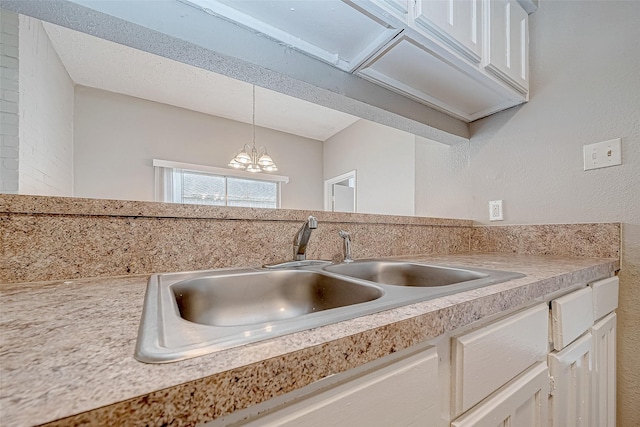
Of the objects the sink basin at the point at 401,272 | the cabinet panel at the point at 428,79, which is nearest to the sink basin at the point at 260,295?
the sink basin at the point at 401,272

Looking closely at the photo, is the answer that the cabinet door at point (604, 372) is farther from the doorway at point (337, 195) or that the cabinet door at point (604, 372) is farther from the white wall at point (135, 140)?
the white wall at point (135, 140)

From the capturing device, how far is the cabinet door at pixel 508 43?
3.64 ft

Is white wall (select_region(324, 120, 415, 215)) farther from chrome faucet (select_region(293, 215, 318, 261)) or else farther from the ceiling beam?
chrome faucet (select_region(293, 215, 318, 261))

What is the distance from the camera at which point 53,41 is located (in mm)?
2338

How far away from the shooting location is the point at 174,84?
3031 mm

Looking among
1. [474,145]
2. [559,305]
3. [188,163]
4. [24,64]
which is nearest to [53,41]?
[24,64]

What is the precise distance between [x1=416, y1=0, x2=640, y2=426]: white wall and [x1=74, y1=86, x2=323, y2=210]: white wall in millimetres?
3359

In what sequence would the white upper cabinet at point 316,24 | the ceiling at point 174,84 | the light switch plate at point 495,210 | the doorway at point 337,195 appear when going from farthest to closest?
the doorway at point 337,195
the ceiling at point 174,84
the light switch plate at point 495,210
the white upper cabinet at point 316,24

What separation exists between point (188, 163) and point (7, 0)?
312cm

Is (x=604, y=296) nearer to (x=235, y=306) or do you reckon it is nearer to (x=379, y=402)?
(x=379, y=402)

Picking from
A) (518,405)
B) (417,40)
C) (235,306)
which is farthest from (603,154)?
(235,306)

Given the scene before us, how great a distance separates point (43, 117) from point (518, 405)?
10.6 ft

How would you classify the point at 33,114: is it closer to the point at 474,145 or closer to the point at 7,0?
the point at 7,0

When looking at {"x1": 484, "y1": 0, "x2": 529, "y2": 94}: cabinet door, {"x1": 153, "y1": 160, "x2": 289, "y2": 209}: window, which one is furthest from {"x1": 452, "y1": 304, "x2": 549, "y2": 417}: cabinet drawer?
{"x1": 153, "y1": 160, "x2": 289, "y2": 209}: window
